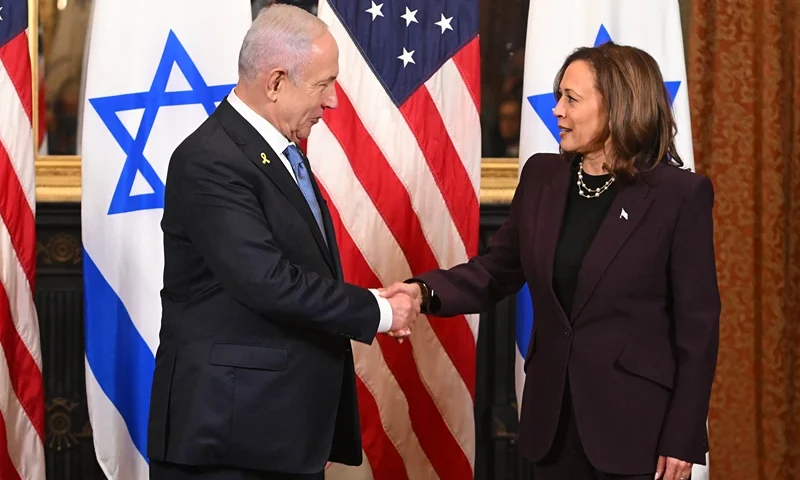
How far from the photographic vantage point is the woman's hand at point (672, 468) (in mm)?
2328

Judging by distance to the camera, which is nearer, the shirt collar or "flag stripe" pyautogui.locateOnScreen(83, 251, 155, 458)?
the shirt collar

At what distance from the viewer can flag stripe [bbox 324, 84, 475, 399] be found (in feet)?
11.7

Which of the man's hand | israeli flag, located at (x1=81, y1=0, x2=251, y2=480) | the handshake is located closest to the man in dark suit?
the handshake

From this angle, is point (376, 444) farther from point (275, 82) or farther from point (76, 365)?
point (275, 82)

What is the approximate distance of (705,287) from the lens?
2.34 metres

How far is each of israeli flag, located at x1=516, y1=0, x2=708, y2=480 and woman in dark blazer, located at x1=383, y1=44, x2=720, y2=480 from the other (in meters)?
0.97

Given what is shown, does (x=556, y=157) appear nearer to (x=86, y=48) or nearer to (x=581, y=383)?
(x=581, y=383)

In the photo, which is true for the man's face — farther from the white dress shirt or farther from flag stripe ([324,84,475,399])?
flag stripe ([324,84,475,399])

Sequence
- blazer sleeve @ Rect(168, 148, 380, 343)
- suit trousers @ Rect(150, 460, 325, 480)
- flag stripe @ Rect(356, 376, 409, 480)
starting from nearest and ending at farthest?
blazer sleeve @ Rect(168, 148, 380, 343)
suit trousers @ Rect(150, 460, 325, 480)
flag stripe @ Rect(356, 376, 409, 480)

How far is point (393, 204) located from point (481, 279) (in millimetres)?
790

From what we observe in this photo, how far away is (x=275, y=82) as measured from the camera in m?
2.35

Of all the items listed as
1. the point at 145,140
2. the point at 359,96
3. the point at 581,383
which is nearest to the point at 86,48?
the point at 145,140

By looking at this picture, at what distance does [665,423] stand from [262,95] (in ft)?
3.96

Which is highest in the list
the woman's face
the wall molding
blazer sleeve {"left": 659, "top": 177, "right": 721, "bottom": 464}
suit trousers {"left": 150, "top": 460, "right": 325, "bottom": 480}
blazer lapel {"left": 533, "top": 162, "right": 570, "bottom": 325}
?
the woman's face
